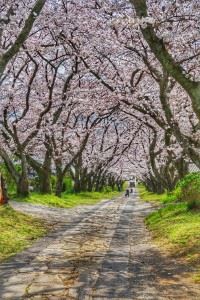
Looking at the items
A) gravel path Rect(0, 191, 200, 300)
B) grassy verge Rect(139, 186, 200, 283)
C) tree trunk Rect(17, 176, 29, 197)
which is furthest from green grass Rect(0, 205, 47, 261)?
tree trunk Rect(17, 176, 29, 197)

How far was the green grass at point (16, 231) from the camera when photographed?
1264 cm

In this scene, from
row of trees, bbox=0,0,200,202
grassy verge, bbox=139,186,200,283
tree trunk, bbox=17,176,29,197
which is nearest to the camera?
row of trees, bbox=0,0,200,202

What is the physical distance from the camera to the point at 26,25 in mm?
10516

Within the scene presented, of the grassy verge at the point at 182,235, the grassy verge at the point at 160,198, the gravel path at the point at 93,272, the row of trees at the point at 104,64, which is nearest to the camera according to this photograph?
the gravel path at the point at 93,272

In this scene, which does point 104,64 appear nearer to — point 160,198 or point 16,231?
point 16,231

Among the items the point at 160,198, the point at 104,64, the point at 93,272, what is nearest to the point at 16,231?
the point at 93,272

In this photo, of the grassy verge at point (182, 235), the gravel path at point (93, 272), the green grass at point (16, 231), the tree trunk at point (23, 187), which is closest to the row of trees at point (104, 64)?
the tree trunk at point (23, 187)

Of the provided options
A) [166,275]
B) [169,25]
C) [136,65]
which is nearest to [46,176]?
[136,65]

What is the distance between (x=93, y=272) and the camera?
9.59m

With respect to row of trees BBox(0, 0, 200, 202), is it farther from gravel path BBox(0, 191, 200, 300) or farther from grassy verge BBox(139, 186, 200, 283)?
gravel path BBox(0, 191, 200, 300)

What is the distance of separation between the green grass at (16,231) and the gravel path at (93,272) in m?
0.42

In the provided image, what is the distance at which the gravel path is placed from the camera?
793 centimetres

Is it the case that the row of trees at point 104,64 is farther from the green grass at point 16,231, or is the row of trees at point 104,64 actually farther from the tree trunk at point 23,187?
the green grass at point 16,231

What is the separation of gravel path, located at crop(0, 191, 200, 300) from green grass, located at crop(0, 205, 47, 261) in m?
0.42
